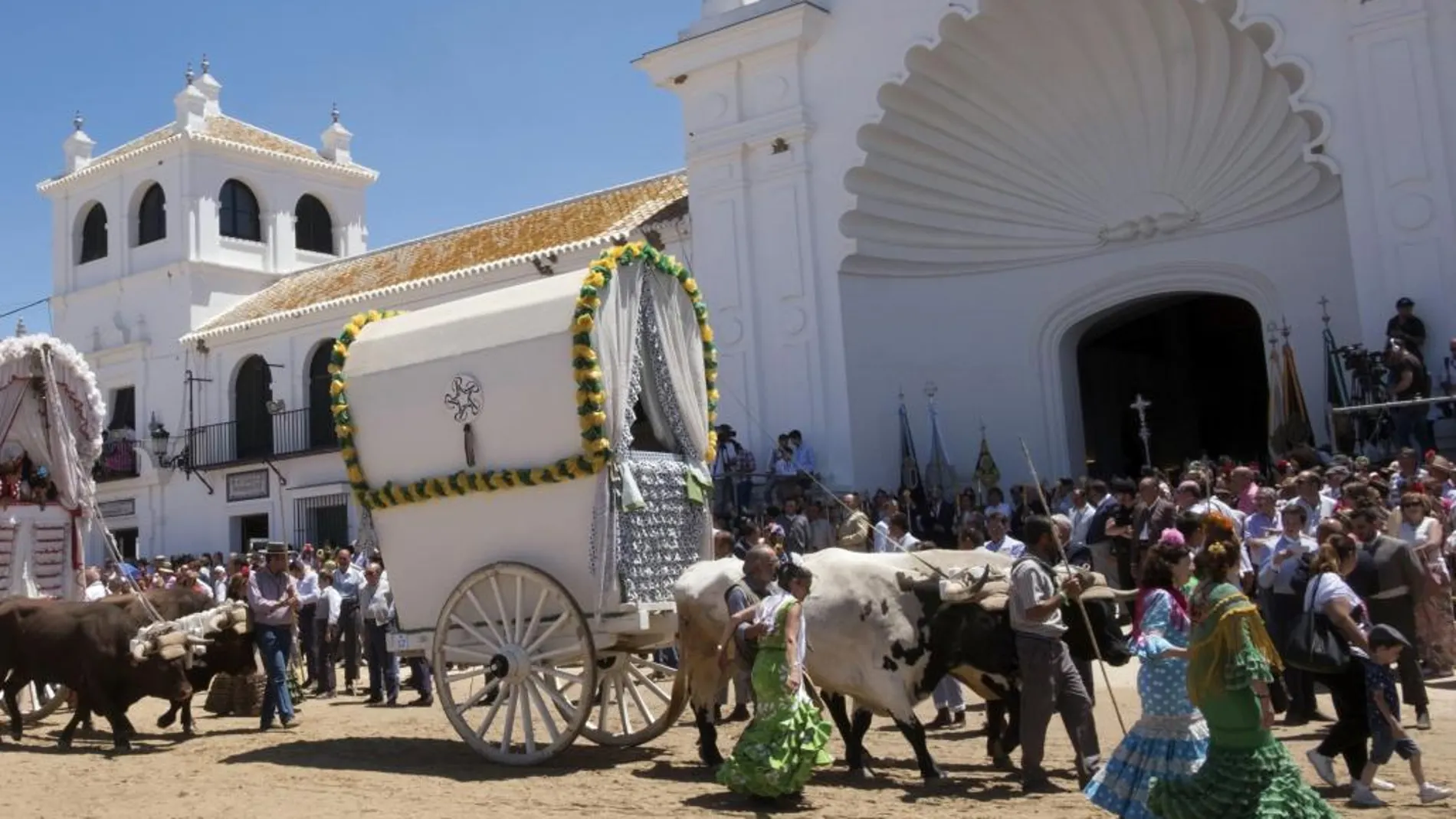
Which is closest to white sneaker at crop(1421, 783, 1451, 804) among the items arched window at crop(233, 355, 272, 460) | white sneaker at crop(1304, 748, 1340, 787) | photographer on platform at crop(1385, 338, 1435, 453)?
white sneaker at crop(1304, 748, 1340, 787)

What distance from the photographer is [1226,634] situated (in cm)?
541

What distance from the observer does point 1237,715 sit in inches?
211

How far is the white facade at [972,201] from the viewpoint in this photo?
17.1 metres

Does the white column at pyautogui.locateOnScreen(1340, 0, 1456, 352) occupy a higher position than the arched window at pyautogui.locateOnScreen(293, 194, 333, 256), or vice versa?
the arched window at pyautogui.locateOnScreen(293, 194, 333, 256)

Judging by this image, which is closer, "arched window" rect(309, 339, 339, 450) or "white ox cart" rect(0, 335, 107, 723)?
"white ox cart" rect(0, 335, 107, 723)

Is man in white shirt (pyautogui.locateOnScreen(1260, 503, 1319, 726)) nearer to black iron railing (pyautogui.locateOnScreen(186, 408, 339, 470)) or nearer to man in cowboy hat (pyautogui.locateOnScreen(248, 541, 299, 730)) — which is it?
man in cowboy hat (pyautogui.locateOnScreen(248, 541, 299, 730))

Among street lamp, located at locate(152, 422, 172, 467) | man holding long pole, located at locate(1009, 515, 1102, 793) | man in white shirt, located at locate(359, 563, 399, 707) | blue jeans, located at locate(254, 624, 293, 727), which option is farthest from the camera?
street lamp, located at locate(152, 422, 172, 467)

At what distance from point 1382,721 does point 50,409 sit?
39.1 ft

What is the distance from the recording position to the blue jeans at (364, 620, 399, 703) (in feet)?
46.1

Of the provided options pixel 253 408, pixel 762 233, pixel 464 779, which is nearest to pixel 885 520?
pixel 464 779

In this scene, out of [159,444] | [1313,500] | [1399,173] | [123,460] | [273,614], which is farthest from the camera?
[123,460]

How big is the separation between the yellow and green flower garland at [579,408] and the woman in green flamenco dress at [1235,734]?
4.42m

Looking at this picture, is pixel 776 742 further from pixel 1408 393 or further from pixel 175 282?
pixel 175 282

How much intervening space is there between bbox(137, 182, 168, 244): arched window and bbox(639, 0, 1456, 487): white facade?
14852 millimetres
